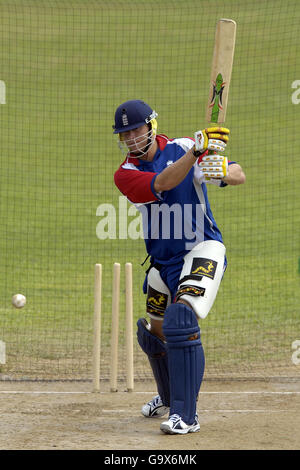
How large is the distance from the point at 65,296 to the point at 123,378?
131 inches

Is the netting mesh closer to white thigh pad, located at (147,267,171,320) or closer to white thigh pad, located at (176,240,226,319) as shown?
white thigh pad, located at (147,267,171,320)

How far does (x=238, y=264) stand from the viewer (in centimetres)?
1105

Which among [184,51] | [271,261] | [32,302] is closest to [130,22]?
[184,51]

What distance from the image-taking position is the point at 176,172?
4656 mm

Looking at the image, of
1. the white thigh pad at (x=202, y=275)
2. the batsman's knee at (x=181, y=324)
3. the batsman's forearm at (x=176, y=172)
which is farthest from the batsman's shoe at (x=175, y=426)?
the batsman's forearm at (x=176, y=172)

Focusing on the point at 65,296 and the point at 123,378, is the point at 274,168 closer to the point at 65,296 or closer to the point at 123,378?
the point at 65,296

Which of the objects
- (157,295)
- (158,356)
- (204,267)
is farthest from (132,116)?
(158,356)

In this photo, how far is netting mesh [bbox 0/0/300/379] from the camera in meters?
8.13

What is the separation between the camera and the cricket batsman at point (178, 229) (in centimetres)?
472

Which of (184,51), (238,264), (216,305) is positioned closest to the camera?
(216,305)

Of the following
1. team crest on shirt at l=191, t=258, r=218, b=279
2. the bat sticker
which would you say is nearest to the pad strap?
team crest on shirt at l=191, t=258, r=218, b=279

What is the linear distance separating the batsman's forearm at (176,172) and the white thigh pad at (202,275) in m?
0.48

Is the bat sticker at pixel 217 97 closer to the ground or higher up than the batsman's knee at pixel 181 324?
higher up

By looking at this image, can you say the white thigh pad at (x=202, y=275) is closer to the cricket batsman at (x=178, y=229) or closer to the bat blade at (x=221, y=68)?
the cricket batsman at (x=178, y=229)
